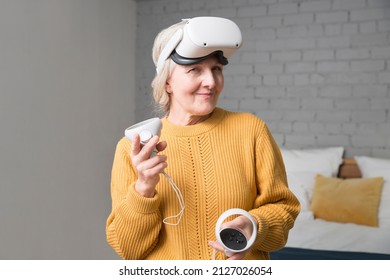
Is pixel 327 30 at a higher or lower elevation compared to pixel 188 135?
higher

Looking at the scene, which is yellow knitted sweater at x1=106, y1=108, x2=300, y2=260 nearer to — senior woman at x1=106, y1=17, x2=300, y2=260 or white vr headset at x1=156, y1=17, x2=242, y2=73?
senior woman at x1=106, y1=17, x2=300, y2=260

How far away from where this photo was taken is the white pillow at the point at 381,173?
3.74m

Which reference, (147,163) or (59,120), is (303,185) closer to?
(59,120)

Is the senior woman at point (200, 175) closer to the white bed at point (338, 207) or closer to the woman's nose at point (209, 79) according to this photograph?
the woman's nose at point (209, 79)

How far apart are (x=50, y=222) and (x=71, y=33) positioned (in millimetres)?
1427

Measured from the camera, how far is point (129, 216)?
1.46 m

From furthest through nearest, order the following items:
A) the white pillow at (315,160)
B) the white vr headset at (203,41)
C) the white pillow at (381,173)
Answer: the white pillow at (315,160) → the white pillow at (381,173) → the white vr headset at (203,41)

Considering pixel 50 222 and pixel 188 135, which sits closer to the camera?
pixel 188 135

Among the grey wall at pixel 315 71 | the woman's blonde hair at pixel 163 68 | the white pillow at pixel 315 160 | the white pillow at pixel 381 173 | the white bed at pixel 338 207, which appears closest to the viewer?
the woman's blonde hair at pixel 163 68

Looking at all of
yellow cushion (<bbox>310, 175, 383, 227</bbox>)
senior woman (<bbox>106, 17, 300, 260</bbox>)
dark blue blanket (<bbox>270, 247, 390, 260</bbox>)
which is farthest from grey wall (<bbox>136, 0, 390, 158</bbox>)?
senior woman (<bbox>106, 17, 300, 260</bbox>)

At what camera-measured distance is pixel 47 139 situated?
3789mm

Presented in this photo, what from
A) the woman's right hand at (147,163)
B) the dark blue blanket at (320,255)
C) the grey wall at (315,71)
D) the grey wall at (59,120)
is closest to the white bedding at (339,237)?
the dark blue blanket at (320,255)
